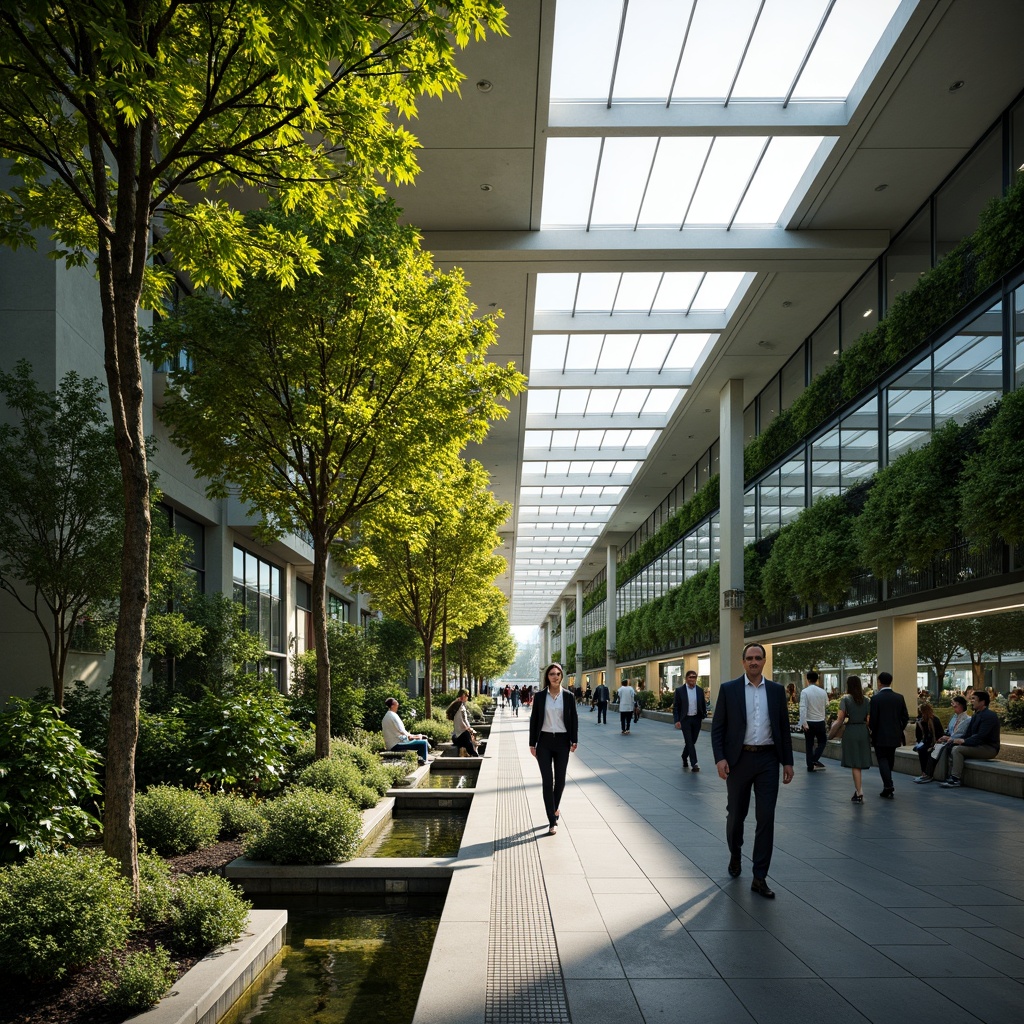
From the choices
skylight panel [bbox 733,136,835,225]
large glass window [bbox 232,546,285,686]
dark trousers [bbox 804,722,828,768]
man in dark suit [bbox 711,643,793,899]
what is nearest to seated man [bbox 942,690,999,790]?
dark trousers [bbox 804,722,828,768]

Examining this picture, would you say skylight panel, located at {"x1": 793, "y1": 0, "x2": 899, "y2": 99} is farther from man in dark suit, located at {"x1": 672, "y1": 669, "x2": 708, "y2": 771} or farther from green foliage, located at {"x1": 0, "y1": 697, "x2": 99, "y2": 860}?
green foliage, located at {"x1": 0, "y1": 697, "x2": 99, "y2": 860}

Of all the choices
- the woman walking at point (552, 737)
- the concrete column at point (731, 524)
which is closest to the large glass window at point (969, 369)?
the woman walking at point (552, 737)

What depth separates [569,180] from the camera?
19.0 metres

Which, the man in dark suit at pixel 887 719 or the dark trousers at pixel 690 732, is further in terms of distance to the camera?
the dark trousers at pixel 690 732

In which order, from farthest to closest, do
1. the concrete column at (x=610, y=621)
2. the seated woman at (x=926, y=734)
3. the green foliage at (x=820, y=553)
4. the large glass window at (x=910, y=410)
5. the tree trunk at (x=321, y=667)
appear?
the concrete column at (x=610, y=621)
the green foliage at (x=820, y=553)
the large glass window at (x=910, y=410)
the seated woman at (x=926, y=734)
the tree trunk at (x=321, y=667)

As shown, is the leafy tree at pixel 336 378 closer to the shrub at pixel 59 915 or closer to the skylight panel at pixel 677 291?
the shrub at pixel 59 915

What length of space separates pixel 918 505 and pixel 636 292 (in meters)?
9.92

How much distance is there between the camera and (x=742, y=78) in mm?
15836

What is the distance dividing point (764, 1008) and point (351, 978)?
8.82ft

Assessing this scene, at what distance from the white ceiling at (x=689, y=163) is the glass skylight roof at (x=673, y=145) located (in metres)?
0.04

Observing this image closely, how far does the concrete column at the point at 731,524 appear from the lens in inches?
1152

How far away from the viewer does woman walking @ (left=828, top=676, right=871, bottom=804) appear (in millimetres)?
12992

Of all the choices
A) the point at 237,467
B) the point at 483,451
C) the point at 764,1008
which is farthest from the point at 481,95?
the point at 483,451

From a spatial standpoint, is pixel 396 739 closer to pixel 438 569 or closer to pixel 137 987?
pixel 438 569
